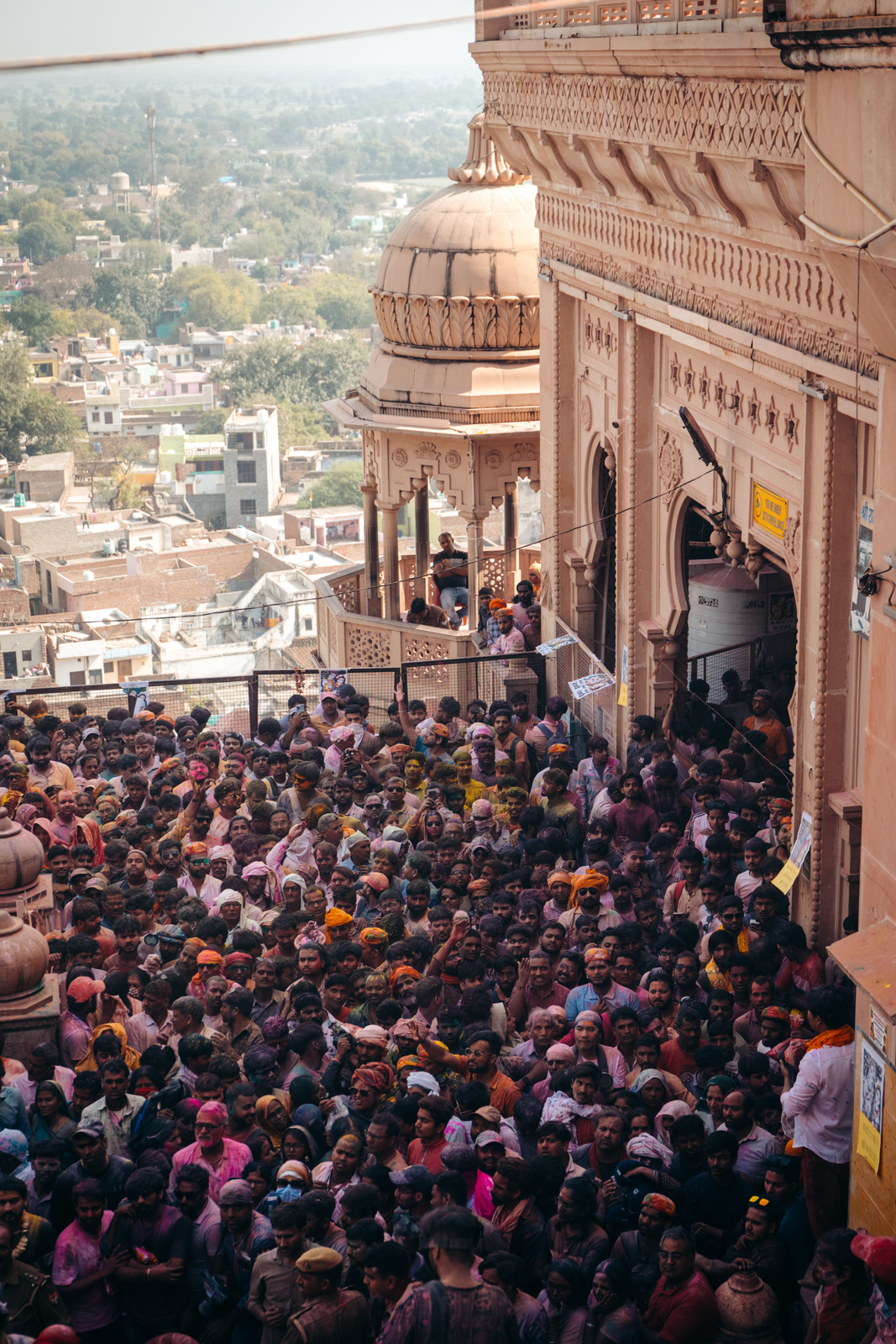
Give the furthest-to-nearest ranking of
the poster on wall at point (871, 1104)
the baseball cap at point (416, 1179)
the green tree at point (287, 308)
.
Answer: the green tree at point (287, 308) < the poster on wall at point (871, 1104) < the baseball cap at point (416, 1179)

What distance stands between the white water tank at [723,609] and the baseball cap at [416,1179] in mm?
6871

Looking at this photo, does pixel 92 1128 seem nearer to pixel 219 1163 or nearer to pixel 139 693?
pixel 219 1163

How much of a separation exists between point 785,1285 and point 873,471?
3.62 metres

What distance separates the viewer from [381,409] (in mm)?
15281

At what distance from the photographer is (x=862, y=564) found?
7738 millimetres

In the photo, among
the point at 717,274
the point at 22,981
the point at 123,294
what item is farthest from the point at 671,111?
the point at 123,294

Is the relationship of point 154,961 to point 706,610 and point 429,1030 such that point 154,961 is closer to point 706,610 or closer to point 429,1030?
point 429,1030

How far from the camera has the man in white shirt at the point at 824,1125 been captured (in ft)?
20.9

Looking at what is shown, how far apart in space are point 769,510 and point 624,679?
2.91 m

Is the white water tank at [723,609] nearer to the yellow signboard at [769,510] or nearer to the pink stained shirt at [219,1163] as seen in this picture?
the yellow signboard at [769,510]

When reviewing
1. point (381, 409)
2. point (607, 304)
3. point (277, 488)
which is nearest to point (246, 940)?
point (607, 304)

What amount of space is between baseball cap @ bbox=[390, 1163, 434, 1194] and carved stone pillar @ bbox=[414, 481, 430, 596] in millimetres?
10284

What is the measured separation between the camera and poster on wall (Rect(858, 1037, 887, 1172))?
6020 mm

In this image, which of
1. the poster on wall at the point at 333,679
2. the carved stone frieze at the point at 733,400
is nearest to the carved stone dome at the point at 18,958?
the carved stone frieze at the point at 733,400
